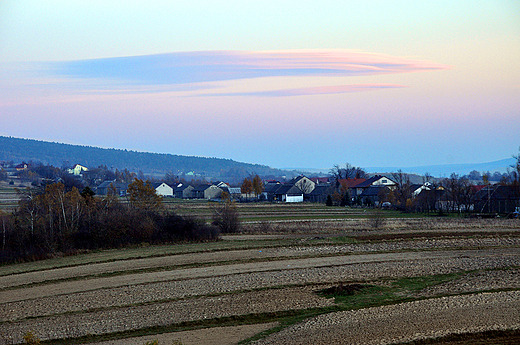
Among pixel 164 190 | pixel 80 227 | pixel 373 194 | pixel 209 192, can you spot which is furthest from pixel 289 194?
pixel 80 227

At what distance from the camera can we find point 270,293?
69.5 ft

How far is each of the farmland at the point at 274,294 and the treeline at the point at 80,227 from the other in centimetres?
318

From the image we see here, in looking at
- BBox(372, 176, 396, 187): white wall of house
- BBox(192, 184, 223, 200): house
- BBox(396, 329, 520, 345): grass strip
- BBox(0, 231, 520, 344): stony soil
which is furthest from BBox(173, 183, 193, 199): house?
BBox(396, 329, 520, 345): grass strip

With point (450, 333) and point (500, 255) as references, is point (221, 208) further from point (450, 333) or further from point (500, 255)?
point (450, 333)

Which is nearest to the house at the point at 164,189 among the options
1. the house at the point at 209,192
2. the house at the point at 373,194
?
the house at the point at 209,192

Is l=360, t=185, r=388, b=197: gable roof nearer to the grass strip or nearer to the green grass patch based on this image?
the green grass patch

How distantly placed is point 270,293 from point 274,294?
261mm

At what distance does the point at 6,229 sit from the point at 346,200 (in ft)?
229

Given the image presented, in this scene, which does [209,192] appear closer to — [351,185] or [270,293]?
[351,185]

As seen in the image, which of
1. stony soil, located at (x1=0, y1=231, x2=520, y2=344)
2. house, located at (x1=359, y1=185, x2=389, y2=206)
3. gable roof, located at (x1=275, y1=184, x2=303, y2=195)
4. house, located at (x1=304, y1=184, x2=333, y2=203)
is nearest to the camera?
stony soil, located at (x1=0, y1=231, x2=520, y2=344)

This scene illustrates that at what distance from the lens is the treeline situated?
123 ft

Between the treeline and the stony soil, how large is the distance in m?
8.25

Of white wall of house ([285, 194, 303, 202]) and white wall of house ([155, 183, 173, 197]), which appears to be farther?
white wall of house ([155, 183, 173, 197])

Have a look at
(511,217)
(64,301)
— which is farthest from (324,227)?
(64,301)
